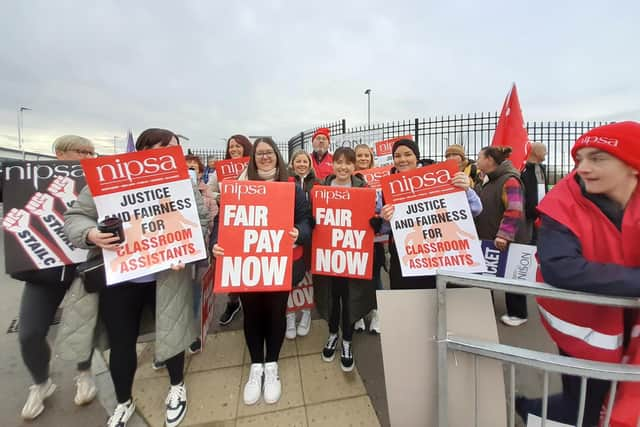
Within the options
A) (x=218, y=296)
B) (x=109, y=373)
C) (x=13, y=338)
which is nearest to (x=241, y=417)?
(x=109, y=373)

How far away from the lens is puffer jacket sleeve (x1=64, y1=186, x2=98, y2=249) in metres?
1.72

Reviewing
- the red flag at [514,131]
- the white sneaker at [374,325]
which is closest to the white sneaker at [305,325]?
the white sneaker at [374,325]

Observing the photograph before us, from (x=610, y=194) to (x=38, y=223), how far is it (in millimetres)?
3443

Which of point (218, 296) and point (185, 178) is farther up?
point (185, 178)

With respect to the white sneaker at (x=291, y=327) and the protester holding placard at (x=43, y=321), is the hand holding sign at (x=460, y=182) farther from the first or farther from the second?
the protester holding placard at (x=43, y=321)

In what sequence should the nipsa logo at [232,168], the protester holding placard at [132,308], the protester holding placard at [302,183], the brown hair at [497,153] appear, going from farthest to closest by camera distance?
the nipsa logo at [232,168] → the protester holding placard at [302,183] → the brown hair at [497,153] → the protester holding placard at [132,308]

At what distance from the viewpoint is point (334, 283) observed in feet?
8.91

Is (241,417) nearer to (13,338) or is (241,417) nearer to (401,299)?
(401,299)

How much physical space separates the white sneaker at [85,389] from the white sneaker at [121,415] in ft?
1.28

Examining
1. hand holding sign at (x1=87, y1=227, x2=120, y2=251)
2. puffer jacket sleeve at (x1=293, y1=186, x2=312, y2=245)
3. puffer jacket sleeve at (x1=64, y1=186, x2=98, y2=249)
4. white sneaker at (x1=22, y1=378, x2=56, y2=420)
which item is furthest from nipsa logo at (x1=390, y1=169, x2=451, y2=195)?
white sneaker at (x1=22, y1=378, x2=56, y2=420)

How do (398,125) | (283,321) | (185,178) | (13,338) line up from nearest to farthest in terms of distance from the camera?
(185,178), (283,321), (13,338), (398,125)

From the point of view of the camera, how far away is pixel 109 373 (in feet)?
7.02

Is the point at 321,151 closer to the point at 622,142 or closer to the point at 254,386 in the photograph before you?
the point at 254,386

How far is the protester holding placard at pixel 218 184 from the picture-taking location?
119 inches
